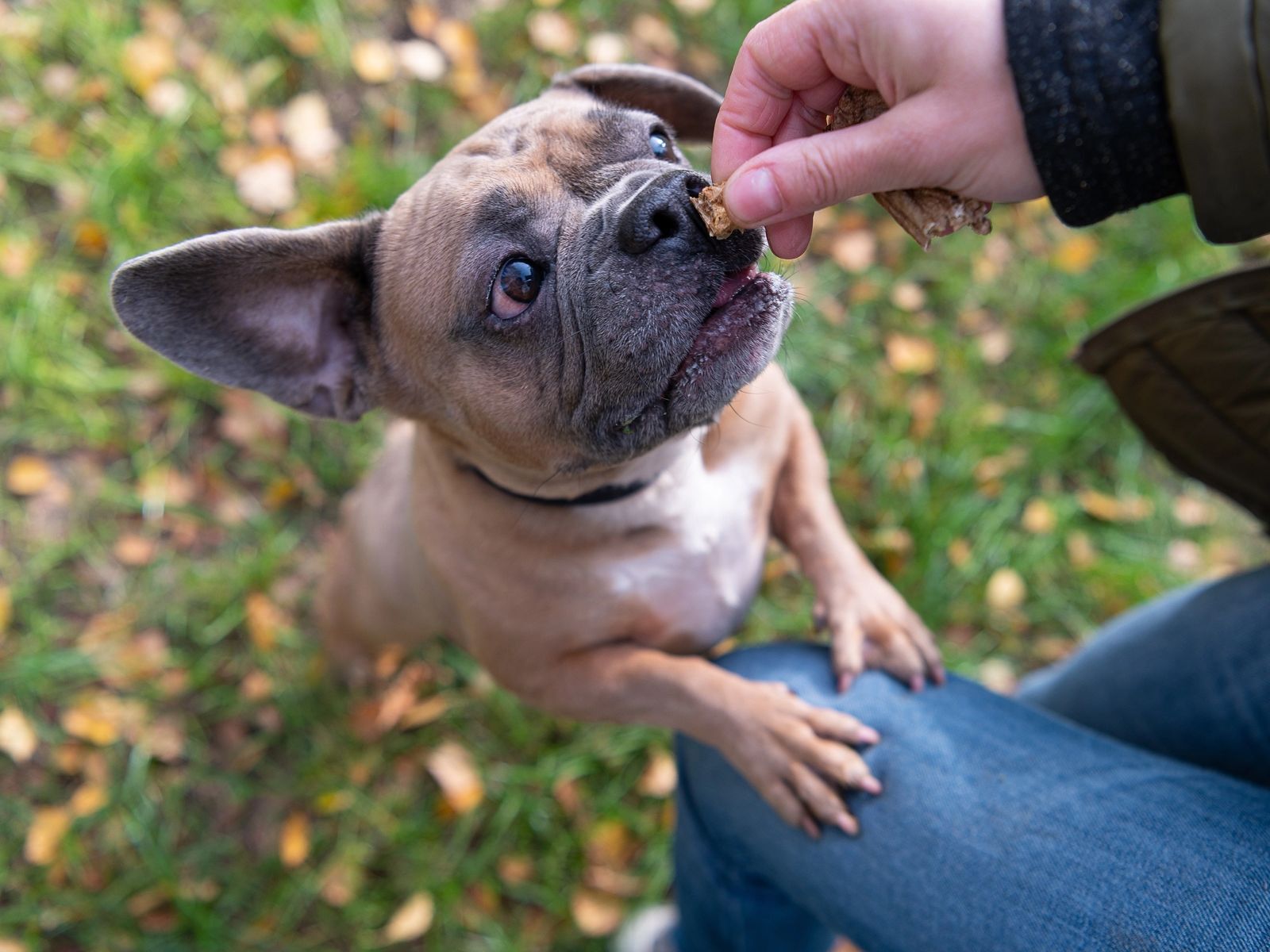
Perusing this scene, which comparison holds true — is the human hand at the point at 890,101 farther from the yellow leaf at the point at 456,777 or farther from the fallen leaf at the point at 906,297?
the yellow leaf at the point at 456,777

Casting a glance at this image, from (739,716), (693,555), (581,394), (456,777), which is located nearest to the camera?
(581,394)

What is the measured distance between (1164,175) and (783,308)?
0.86 meters

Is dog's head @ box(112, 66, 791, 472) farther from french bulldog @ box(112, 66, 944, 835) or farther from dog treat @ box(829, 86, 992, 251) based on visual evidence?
dog treat @ box(829, 86, 992, 251)

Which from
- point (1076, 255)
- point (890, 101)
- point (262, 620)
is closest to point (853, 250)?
point (1076, 255)

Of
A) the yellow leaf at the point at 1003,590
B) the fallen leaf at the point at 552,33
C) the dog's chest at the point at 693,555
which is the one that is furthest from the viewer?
the fallen leaf at the point at 552,33

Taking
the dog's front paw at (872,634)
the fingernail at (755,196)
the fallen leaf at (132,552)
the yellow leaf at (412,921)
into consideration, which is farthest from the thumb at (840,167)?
the fallen leaf at (132,552)

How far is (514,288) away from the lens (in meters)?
2.46

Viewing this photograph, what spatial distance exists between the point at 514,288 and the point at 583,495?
0.67 metres

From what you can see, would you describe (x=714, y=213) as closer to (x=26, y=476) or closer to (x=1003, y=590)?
(x=1003, y=590)

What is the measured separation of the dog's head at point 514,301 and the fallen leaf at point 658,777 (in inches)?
84.0

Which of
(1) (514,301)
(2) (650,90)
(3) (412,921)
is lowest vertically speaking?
(3) (412,921)

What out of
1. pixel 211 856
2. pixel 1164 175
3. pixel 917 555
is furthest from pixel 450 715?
pixel 1164 175

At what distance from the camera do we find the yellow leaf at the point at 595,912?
415 centimetres

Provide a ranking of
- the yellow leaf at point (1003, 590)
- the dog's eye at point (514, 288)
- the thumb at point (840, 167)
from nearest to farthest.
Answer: the thumb at point (840, 167), the dog's eye at point (514, 288), the yellow leaf at point (1003, 590)
